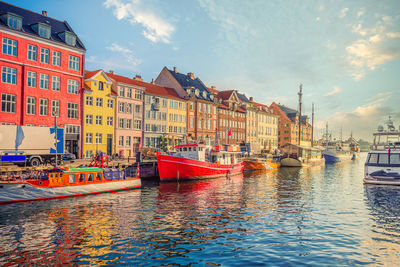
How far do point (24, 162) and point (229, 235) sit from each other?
2888 centimetres

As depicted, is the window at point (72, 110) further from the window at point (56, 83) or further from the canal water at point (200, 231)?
the canal water at point (200, 231)

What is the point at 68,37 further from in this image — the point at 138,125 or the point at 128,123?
the point at 138,125

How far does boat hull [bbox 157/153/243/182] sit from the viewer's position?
38469 millimetres

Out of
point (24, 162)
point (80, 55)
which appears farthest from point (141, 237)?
point (80, 55)

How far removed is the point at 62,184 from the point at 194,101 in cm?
5026

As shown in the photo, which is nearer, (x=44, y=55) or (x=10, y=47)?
(x=10, y=47)

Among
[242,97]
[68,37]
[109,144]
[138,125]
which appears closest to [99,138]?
[109,144]

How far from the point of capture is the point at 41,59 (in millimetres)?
44500

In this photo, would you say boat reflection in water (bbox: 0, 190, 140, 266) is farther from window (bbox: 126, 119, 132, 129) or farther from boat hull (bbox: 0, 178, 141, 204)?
window (bbox: 126, 119, 132, 129)

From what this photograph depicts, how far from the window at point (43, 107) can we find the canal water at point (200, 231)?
917 inches

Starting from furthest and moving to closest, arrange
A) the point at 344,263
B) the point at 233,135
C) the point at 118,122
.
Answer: the point at 233,135 < the point at 118,122 < the point at 344,263

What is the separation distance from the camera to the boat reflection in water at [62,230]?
13273mm

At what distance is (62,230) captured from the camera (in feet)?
55.8

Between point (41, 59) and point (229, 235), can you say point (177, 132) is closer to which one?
point (41, 59)
